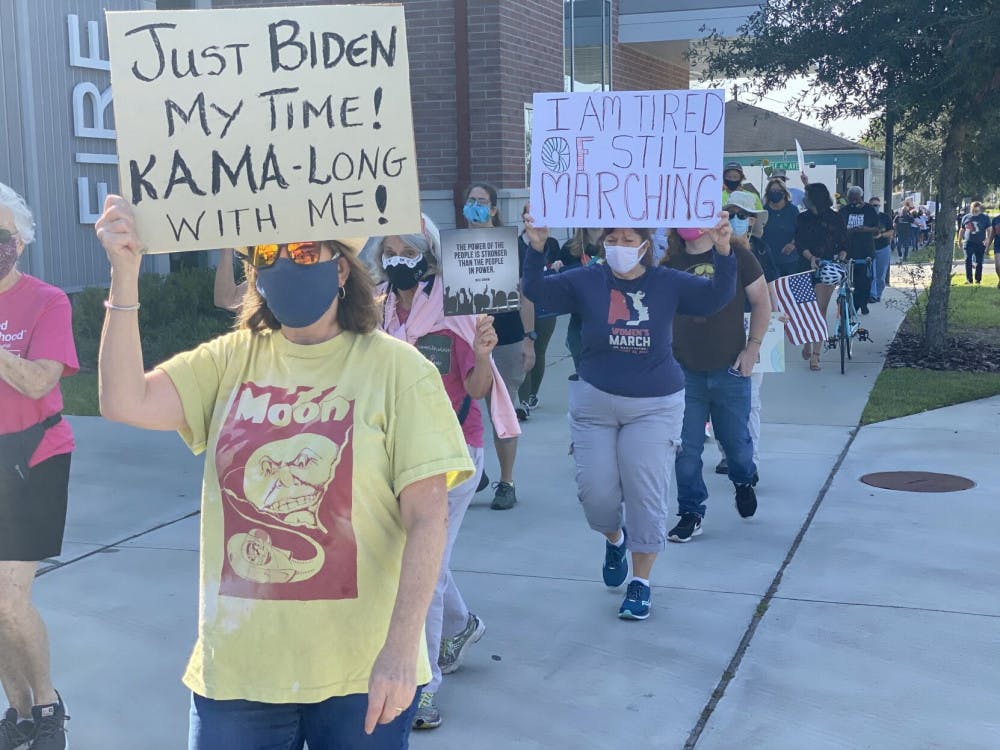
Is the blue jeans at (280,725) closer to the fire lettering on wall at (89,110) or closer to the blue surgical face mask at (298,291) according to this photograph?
the blue surgical face mask at (298,291)

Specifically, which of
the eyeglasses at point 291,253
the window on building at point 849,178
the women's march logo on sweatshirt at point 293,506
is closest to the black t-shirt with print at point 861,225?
the eyeglasses at point 291,253

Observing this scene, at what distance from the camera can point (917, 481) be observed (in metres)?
7.91

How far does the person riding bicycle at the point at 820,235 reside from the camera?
1335 cm

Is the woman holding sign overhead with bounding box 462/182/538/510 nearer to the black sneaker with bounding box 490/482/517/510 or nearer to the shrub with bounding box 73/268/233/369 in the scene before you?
the black sneaker with bounding box 490/482/517/510

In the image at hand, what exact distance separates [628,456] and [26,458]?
250 centimetres

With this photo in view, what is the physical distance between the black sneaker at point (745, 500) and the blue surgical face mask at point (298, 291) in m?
4.71

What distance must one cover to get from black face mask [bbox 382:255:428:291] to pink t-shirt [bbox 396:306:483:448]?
Result: 22 cm

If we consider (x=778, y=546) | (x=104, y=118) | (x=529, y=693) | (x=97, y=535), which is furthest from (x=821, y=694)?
(x=104, y=118)

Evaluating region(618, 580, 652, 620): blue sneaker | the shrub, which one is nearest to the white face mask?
region(618, 580, 652, 620): blue sneaker

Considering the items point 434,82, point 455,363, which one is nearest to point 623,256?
point 455,363

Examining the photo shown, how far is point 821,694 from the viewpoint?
4.60 m

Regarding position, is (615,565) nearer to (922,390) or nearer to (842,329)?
(922,390)

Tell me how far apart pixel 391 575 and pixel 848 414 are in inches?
326

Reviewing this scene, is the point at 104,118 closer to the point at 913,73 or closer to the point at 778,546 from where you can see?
the point at 913,73
